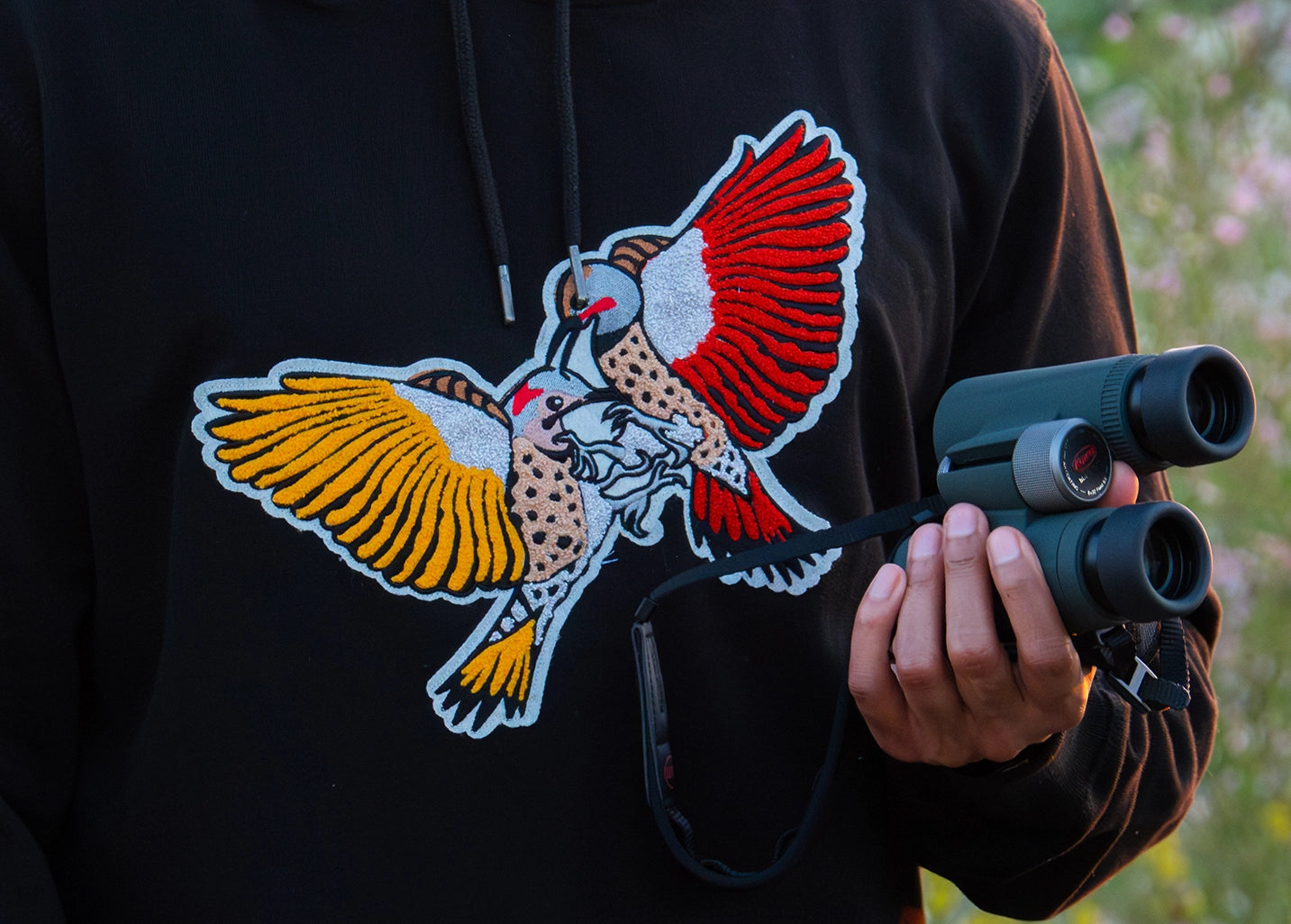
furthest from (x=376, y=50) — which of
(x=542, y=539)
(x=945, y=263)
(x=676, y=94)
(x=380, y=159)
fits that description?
(x=945, y=263)

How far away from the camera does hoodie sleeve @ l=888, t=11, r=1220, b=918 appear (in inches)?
40.1

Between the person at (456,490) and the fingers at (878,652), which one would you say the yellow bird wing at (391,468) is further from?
the fingers at (878,652)

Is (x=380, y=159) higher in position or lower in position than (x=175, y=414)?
higher

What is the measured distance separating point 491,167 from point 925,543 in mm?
424

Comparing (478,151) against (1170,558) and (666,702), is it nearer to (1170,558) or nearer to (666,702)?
(666,702)

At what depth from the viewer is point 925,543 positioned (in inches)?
34.5

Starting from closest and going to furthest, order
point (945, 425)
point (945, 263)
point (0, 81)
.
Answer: point (0, 81), point (945, 425), point (945, 263)

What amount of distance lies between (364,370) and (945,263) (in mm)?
519

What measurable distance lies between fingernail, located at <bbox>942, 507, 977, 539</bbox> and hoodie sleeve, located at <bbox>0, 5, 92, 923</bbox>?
0.61 metres

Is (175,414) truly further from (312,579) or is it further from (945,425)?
(945,425)

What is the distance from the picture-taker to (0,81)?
86cm

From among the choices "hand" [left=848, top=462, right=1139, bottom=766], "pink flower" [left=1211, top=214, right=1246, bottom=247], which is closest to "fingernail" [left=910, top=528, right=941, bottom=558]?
"hand" [left=848, top=462, right=1139, bottom=766]

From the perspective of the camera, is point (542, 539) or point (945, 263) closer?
point (542, 539)

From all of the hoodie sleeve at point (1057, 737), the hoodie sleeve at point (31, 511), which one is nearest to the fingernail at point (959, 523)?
the hoodie sleeve at point (1057, 737)
